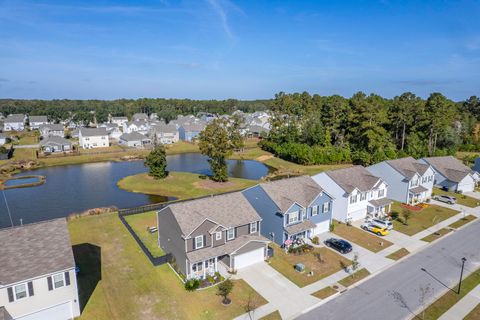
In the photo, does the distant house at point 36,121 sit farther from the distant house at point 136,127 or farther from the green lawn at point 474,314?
the green lawn at point 474,314

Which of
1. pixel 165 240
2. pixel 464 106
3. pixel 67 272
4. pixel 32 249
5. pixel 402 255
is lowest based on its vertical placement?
pixel 402 255

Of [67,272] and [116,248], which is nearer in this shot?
[67,272]

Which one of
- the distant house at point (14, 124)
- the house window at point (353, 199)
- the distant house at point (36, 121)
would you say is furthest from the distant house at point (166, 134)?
the house window at point (353, 199)

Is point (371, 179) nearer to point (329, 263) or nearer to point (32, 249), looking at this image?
point (329, 263)

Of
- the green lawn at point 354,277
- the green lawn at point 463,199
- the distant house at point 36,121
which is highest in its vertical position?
the distant house at point 36,121

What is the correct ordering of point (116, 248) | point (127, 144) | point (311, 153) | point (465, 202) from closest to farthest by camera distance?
point (116, 248)
point (465, 202)
point (311, 153)
point (127, 144)

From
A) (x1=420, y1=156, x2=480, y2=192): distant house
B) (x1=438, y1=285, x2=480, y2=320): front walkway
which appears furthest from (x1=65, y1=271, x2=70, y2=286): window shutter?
(x1=420, y1=156, x2=480, y2=192): distant house

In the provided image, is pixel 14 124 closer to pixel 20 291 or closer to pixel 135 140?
pixel 135 140

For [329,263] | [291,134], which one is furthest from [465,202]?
[291,134]
